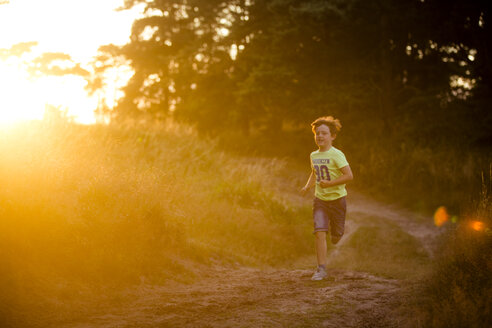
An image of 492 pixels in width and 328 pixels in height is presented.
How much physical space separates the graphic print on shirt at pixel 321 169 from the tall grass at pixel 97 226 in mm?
2258

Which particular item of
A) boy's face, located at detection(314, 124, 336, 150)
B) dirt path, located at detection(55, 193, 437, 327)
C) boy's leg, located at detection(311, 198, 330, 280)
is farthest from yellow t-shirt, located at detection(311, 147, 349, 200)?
dirt path, located at detection(55, 193, 437, 327)

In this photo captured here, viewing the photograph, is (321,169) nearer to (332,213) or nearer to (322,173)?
(322,173)

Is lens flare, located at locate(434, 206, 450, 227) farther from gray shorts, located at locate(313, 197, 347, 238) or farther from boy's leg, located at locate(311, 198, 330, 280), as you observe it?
boy's leg, located at locate(311, 198, 330, 280)

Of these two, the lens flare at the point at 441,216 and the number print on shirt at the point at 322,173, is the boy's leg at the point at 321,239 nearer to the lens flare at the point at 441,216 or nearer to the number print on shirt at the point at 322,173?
the number print on shirt at the point at 322,173

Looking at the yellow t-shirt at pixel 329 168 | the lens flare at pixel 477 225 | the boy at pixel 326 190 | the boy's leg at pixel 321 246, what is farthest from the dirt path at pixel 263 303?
the lens flare at pixel 477 225

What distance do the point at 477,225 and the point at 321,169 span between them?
2.22 m

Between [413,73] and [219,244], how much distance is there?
715 inches

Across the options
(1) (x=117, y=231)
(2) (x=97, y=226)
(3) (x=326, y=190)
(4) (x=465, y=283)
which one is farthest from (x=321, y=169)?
(2) (x=97, y=226)

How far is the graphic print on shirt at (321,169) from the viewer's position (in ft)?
21.3

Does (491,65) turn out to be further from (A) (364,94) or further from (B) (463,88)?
(A) (364,94)

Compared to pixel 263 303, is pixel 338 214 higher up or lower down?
higher up

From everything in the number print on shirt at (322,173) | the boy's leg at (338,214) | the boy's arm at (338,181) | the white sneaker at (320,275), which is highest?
the number print on shirt at (322,173)

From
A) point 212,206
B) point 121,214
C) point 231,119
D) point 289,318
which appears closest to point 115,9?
point 231,119

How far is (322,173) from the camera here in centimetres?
652
